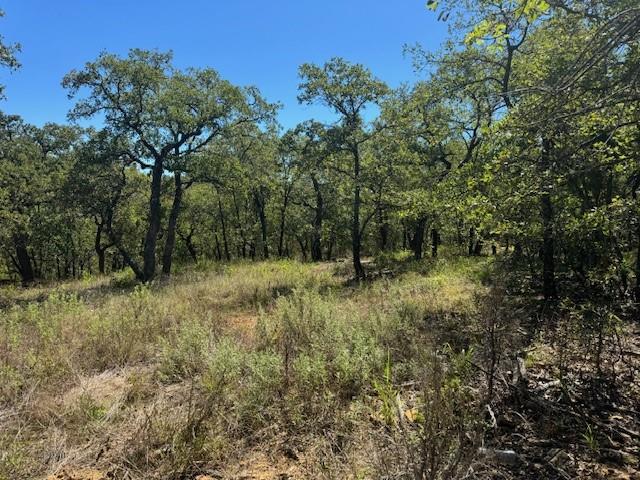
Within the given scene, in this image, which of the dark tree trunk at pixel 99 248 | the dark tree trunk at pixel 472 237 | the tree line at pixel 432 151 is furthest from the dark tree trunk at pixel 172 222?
the dark tree trunk at pixel 472 237

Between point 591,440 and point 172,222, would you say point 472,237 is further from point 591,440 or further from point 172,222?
point 172,222

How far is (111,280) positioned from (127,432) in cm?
1584

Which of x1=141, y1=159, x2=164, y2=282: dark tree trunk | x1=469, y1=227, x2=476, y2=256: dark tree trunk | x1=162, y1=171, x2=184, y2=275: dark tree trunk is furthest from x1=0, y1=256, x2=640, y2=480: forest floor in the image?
x1=162, y1=171, x2=184, y2=275: dark tree trunk

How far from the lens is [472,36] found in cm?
278

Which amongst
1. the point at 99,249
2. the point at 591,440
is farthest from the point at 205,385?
the point at 99,249

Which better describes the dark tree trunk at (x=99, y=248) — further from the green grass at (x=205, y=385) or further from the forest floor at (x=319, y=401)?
the forest floor at (x=319, y=401)

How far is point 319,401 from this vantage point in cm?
387

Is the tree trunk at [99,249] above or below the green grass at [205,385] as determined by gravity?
above

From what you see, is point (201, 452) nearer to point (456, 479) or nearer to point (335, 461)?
point (335, 461)

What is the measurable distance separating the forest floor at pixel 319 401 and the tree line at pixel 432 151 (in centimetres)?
161

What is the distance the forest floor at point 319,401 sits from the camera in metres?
3.00

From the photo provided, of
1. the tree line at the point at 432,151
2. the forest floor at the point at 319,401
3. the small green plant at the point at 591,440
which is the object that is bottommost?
the small green plant at the point at 591,440

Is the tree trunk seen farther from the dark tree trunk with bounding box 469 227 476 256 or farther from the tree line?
the dark tree trunk with bounding box 469 227 476 256

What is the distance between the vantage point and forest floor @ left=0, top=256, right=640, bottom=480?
300 cm
